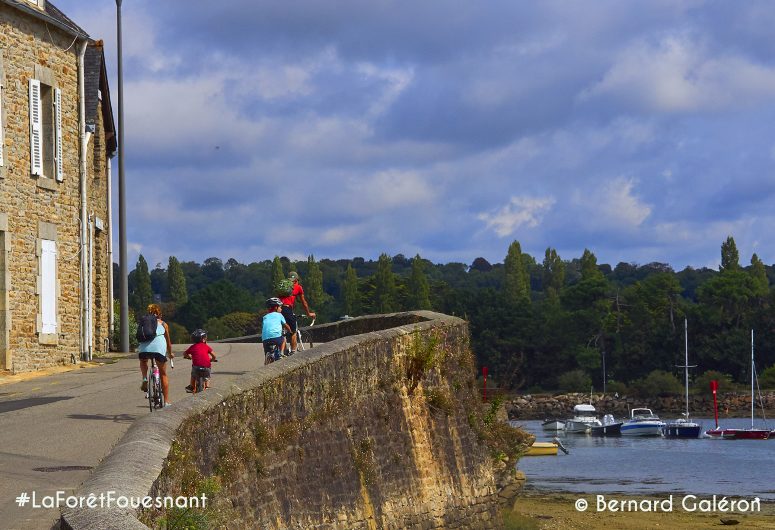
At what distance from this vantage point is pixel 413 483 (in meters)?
16.8

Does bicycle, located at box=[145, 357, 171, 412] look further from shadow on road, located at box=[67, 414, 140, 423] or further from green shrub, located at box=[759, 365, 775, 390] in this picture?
green shrub, located at box=[759, 365, 775, 390]

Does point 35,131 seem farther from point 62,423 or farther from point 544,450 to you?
point 544,450

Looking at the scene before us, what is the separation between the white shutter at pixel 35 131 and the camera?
23.0m

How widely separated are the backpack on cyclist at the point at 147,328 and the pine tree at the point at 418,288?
391 ft

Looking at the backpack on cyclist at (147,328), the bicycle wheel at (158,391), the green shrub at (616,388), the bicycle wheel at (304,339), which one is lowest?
the green shrub at (616,388)

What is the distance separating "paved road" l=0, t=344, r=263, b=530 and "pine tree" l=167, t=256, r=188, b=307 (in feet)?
394

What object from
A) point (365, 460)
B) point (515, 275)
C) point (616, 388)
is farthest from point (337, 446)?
point (515, 275)

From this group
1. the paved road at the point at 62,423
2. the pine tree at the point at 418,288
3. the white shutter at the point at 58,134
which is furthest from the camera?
the pine tree at the point at 418,288

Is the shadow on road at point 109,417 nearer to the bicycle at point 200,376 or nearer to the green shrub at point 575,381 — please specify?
the bicycle at point 200,376

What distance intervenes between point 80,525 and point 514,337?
129550 mm

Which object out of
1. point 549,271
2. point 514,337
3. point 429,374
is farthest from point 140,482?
point 549,271

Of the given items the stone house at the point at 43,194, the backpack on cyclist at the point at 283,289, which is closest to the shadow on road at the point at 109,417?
the backpack on cyclist at the point at 283,289

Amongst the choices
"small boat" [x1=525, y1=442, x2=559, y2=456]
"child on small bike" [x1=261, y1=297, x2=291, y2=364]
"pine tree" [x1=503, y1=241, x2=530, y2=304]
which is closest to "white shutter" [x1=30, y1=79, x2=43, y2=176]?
"child on small bike" [x1=261, y1=297, x2=291, y2=364]

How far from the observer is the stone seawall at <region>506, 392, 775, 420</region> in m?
127
